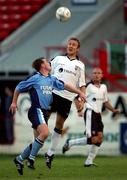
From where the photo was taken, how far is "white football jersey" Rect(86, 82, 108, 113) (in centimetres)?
1798

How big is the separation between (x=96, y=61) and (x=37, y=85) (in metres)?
Result: 11.1

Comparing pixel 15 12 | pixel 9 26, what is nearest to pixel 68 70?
pixel 9 26

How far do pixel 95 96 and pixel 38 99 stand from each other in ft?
11.4

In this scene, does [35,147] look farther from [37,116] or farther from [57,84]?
[57,84]

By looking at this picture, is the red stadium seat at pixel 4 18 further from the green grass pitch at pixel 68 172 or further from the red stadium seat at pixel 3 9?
the green grass pitch at pixel 68 172

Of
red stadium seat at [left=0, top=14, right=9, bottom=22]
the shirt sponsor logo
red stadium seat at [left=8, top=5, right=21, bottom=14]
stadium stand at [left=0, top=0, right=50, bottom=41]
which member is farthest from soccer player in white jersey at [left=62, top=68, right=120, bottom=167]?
red stadium seat at [left=8, top=5, right=21, bottom=14]

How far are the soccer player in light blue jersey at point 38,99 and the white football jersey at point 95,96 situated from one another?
3.01 m

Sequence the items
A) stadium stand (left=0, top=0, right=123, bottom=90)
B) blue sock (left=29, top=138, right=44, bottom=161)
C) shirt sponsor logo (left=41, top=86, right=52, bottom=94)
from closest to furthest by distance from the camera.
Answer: blue sock (left=29, top=138, right=44, bottom=161)
shirt sponsor logo (left=41, top=86, right=52, bottom=94)
stadium stand (left=0, top=0, right=123, bottom=90)

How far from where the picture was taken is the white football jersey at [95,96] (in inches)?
708

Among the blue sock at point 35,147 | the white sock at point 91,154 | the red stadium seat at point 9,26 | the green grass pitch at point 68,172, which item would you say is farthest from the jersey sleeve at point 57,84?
the red stadium seat at point 9,26

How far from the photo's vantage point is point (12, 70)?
27297 millimetres

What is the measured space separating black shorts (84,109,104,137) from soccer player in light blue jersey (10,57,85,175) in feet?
9.77

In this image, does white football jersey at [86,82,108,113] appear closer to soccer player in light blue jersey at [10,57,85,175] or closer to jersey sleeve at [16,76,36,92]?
soccer player in light blue jersey at [10,57,85,175]

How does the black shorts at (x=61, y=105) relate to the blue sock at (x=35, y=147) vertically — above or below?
above
